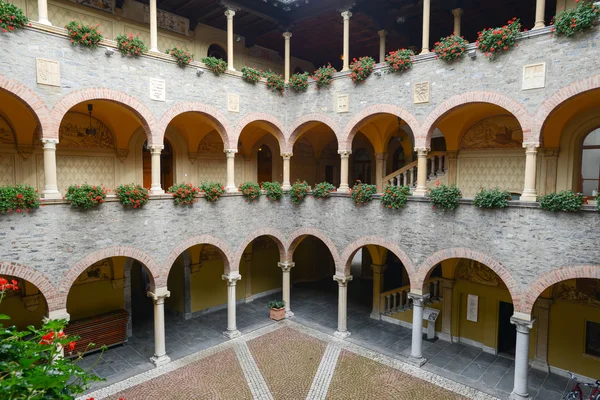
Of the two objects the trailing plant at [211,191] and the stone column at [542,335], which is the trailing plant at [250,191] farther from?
the stone column at [542,335]

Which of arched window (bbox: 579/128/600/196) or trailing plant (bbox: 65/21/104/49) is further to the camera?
arched window (bbox: 579/128/600/196)

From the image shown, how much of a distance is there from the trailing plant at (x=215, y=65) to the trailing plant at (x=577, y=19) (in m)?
10.2

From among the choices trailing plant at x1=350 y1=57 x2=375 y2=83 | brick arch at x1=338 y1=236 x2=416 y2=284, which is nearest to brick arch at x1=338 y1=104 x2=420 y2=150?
trailing plant at x1=350 y1=57 x2=375 y2=83

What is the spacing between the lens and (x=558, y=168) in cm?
1212

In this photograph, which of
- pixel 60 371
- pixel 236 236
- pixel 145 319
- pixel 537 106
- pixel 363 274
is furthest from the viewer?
pixel 363 274

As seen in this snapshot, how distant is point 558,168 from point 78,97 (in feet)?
48.7

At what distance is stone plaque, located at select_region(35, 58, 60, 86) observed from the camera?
9.81 metres

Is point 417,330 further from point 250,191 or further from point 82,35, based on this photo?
point 82,35

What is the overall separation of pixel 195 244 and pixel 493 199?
9.84 m

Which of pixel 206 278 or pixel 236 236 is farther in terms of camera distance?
pixel 206 278

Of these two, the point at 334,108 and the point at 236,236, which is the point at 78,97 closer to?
the point at 236,236

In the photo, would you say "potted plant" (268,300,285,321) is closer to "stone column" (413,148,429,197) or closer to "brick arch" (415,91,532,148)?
"stone column" (413,148,429,197)

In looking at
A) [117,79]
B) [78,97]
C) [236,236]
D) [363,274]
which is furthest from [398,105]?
[363,274]

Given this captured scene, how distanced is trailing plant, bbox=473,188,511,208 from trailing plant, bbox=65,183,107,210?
10899 mm
